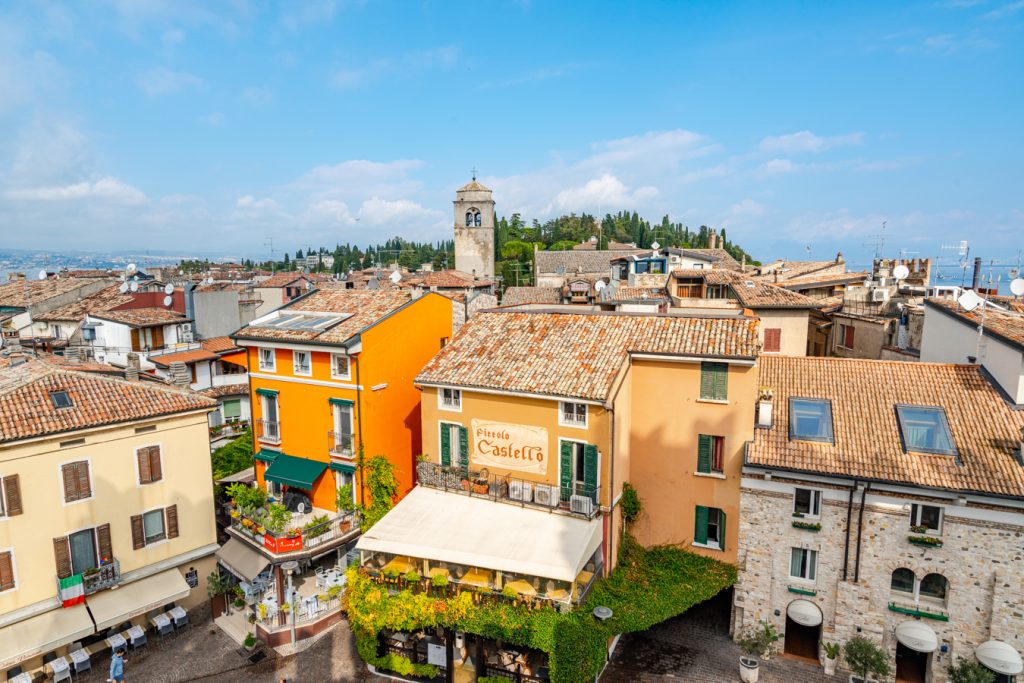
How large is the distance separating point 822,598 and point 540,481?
9.72 meters

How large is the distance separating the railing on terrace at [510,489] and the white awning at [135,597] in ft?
33.7

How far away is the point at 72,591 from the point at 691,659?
21.1m

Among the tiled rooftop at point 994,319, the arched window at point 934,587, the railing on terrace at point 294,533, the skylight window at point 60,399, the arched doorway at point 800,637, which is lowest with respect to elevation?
the arched doorway at point 800,637

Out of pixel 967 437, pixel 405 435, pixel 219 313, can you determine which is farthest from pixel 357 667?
pixel 219 313

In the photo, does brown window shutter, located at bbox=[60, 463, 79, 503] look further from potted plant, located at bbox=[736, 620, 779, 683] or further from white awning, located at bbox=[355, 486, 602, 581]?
potted plant, located at bbox=[736, 620, 779, 683]

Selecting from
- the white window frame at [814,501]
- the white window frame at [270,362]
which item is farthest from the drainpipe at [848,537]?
the white window frame at [270,362]

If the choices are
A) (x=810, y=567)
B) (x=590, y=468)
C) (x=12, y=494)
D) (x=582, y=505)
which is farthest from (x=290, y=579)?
(x=810, y=567)

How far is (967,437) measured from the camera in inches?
695

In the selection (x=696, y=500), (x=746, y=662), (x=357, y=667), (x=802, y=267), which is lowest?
(x=357, y=667)

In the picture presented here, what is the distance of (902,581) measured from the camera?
58.6 feet

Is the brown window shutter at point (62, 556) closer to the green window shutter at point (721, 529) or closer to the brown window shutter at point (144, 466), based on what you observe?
the brown window shutter at point (144, 466)

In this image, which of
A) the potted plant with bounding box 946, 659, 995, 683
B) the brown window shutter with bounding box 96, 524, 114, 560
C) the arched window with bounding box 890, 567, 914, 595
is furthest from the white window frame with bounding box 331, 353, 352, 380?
the potted plant with bounding box 946, 659, 995, 683

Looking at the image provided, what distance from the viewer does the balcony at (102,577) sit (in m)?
20.2

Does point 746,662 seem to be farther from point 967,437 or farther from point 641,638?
point 967,437
